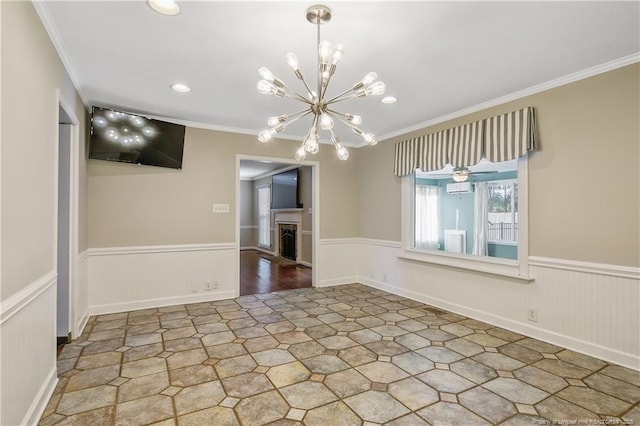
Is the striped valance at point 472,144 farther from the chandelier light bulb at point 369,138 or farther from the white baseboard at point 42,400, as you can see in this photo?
the white baseboard at point 42,400

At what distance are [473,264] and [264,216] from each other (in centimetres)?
733

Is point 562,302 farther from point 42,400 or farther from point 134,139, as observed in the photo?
point 134,139

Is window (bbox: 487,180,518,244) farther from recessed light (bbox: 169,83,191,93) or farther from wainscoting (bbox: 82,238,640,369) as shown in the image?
recessed light (bbox: 169,83,191,93)

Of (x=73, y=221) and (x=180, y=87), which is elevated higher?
(x=180, y=87)

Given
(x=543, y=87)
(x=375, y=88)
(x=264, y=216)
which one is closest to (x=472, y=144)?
(x=543, y=87)

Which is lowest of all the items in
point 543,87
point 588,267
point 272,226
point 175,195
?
point 588,267

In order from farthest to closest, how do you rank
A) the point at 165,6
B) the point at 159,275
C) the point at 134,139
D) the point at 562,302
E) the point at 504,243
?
1. the point at 159,275
2. the point at 504,243
3. the point at 134,139
4. the point at 562,302
5. the point at 165,6

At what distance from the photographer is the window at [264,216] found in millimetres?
9891

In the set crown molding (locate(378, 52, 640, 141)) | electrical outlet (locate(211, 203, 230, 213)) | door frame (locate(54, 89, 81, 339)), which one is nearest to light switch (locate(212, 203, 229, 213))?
electrical outlet (locate(211, 203, 230, 213))

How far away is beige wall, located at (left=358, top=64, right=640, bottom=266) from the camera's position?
8.58ft

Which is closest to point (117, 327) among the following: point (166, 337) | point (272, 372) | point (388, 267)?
point (166, 337)

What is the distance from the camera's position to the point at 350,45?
7.88 feet

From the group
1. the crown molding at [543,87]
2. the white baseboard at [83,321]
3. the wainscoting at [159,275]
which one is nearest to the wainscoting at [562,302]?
the crown molding at [543,87]

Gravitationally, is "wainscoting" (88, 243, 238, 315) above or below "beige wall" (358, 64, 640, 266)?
below
